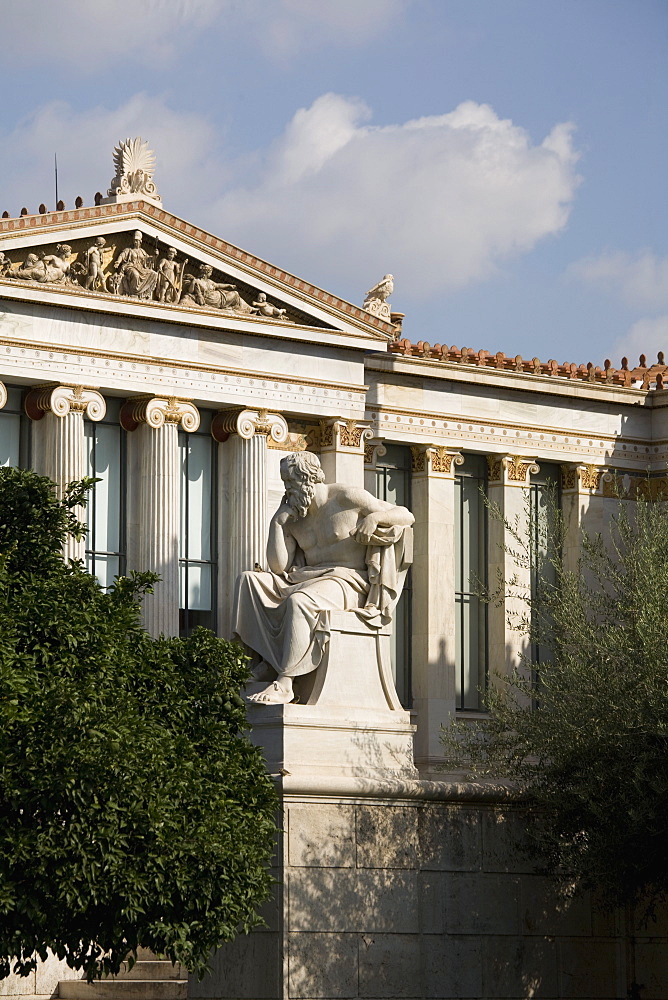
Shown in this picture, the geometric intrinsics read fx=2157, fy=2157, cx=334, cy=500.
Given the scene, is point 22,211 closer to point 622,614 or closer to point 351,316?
point 351,316

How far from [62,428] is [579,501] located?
44.3 feet

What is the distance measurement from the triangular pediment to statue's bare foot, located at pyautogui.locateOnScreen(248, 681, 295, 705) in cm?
1905

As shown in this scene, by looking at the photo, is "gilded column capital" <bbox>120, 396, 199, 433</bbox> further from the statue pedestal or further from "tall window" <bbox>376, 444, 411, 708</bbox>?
the statue pedestal

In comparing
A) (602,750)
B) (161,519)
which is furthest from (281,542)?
(161,519)

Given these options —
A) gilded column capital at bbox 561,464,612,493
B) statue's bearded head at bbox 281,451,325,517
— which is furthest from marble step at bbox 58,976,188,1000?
gilded column capital at bbox 561,464,612,493

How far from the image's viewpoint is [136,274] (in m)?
42.0

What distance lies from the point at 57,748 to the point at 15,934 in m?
1.80

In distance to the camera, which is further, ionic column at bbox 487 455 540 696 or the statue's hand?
ionic column at bbox 487 455 540 696

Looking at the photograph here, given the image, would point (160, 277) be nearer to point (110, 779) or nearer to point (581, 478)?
point (581, 478)

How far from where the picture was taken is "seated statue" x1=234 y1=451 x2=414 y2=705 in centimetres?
2297

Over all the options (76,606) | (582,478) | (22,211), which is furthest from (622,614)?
(582,478)

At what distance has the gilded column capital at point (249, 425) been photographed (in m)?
44.0

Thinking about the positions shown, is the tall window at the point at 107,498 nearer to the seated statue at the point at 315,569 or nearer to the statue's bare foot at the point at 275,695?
the seated statue at the point at 315,569

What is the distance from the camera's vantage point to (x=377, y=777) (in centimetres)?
2303
